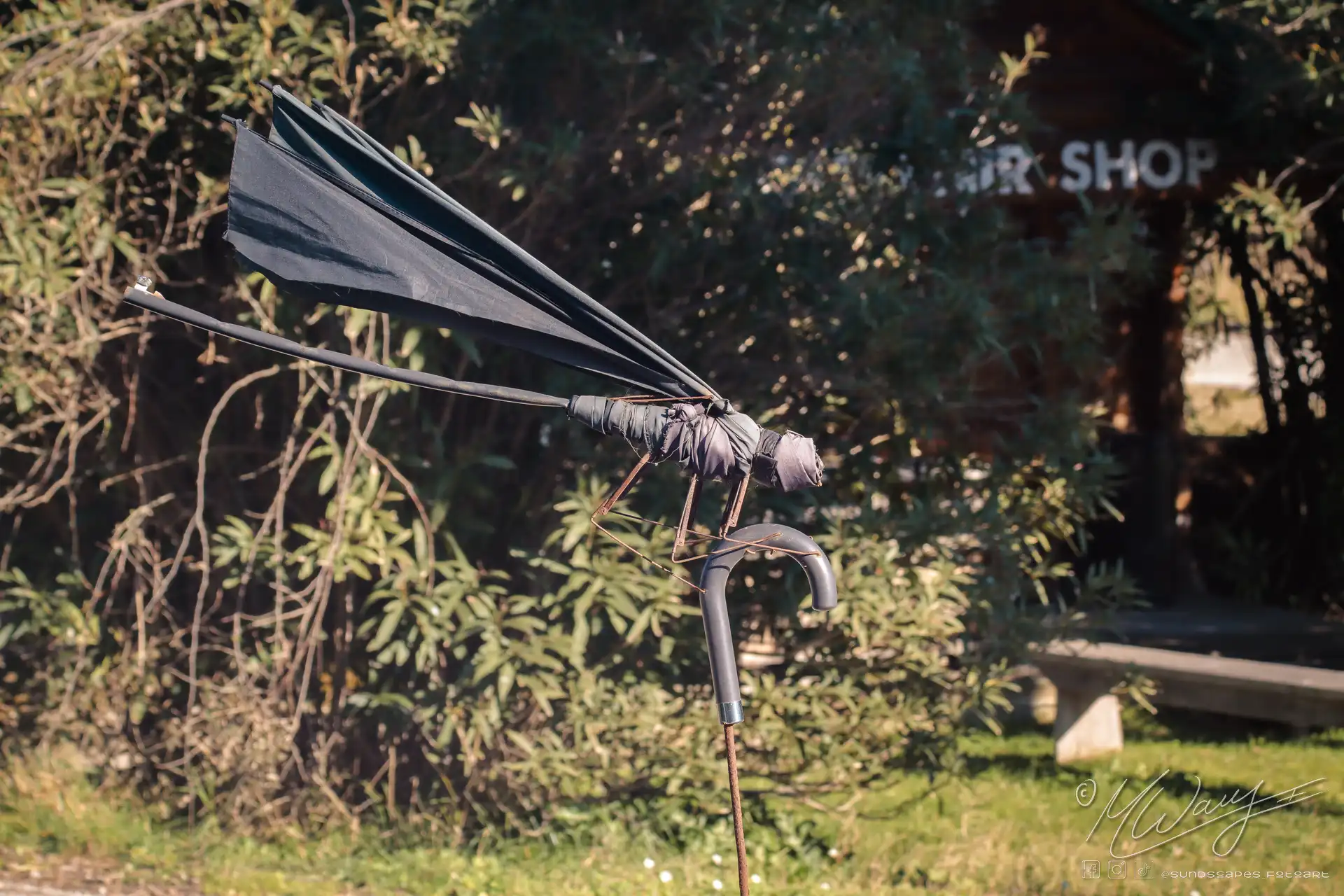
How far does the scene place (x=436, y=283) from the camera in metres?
1.91

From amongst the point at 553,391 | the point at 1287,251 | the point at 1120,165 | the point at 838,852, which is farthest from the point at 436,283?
the point at 1287,251

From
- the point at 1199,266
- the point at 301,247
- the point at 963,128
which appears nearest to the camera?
the point at 301,247

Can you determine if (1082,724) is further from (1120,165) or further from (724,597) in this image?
(724,597)

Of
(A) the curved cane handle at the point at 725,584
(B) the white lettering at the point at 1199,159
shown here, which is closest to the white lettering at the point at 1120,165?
(B) the white lettering at the point at 1199,159

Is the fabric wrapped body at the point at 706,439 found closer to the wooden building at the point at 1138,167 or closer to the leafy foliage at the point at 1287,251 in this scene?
the leafy foliage at the point at 1287,251

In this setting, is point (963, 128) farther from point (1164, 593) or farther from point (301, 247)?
point (1164, 593)

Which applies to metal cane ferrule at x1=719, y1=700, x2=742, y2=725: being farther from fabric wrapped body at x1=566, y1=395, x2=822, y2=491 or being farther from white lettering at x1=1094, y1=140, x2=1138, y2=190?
white lettering at x1=1094, y1=140, x2=1138, y2=190

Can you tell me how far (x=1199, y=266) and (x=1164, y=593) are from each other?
9.84 feet

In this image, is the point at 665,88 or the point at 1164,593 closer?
the point at 665,88

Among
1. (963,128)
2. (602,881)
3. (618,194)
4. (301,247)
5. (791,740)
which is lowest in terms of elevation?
(602,881)

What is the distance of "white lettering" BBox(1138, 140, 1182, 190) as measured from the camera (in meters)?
7.98

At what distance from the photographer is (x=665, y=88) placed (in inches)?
178

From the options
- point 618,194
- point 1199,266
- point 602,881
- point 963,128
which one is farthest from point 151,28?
point 1199,266

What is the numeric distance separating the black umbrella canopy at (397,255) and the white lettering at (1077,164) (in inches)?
267
